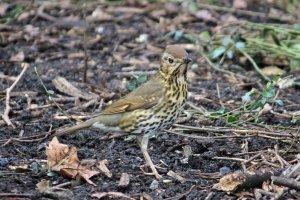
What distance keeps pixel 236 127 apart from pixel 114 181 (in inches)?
64.5

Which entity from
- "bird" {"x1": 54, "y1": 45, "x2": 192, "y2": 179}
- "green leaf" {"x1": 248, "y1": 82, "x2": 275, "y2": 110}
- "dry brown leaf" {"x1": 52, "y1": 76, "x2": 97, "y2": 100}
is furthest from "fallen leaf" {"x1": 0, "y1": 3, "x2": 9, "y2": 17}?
"green leaf" {"x1": 248, "y1": 82, "x2": 275, "y2": 110}

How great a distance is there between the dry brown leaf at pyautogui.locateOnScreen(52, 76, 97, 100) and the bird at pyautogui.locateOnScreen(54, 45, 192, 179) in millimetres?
1407

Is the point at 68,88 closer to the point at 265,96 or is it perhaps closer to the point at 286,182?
the point at 265,96

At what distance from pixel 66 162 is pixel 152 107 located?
0.85m

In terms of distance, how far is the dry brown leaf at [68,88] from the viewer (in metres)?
7.55

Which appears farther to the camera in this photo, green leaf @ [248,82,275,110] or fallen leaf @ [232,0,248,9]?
fallen leaf @ [232,0,248,9]

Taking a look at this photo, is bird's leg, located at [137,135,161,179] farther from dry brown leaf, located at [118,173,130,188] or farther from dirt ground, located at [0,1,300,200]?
dry brown leaf, located at [118,173,130,188]

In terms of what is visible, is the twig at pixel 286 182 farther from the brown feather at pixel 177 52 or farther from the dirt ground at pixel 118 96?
the brown feather at pixel 177 52

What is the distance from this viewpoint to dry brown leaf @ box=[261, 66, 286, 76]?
8680 mm

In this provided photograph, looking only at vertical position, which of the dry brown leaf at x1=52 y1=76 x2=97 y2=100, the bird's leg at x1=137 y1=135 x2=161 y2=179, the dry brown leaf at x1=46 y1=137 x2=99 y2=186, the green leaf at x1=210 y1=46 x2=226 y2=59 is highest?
the dry brown leaf at x1=46 y1=137 x2=99 y2=186

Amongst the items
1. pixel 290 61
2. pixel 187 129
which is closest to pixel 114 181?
pixel 187 129

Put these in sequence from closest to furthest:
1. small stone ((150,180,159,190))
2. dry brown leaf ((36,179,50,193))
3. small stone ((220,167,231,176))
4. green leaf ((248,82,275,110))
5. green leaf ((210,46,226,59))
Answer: dry brown leaf ((36,179,50,193)), small stone ((150,180,159,190)), small stone ((220,167,231,176)), green leaf ((248,82,275,110)), green leaf ((210,46,226,59))

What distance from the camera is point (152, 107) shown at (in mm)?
6008

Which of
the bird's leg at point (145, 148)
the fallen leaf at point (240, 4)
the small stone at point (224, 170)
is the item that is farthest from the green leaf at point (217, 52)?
the small stone at point (224, 170)
